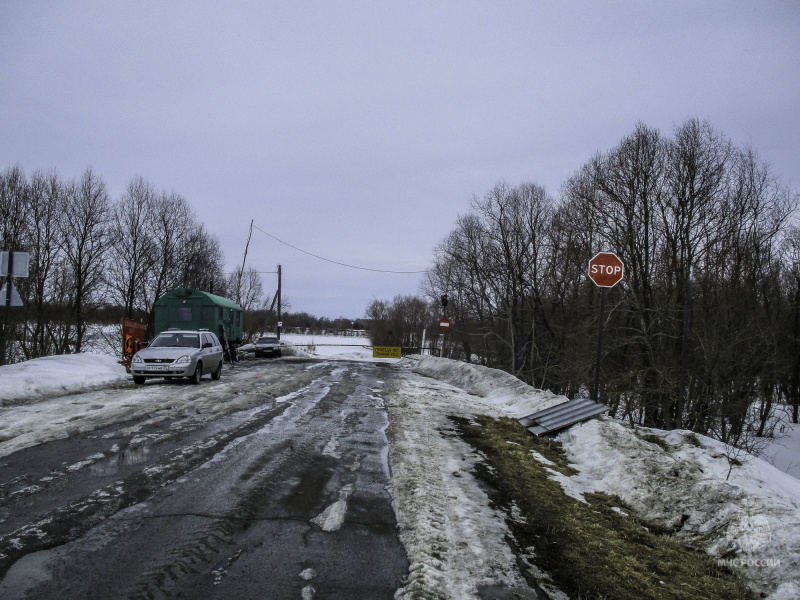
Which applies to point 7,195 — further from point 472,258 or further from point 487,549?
point 487,549

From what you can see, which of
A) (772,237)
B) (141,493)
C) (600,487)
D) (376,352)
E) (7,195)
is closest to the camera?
(141,493)

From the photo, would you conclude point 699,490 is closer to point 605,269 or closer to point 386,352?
point 605,269

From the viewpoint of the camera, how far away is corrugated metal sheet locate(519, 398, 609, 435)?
31.4ft

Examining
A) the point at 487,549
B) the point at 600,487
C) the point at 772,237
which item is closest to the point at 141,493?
the point at 487,549

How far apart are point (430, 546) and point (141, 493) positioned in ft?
9.33

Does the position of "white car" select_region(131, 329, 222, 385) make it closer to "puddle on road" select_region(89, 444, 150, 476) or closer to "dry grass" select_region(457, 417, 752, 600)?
"puddle on road" select_region(89, 444, 150, 476)

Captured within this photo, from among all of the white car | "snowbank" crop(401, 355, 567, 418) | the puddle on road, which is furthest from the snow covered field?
the white car

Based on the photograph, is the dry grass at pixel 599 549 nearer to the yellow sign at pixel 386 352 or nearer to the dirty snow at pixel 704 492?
the dirty snow at pixel 704 492

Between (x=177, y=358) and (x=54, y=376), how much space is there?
308 cm

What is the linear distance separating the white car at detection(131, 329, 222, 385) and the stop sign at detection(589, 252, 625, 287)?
37.8 feet

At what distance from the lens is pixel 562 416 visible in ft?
33.0

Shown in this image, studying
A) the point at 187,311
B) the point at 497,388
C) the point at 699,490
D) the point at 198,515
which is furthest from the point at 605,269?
the point at 187,311

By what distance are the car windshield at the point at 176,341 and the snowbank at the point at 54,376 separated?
4.66 ft

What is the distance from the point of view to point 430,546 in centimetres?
414
